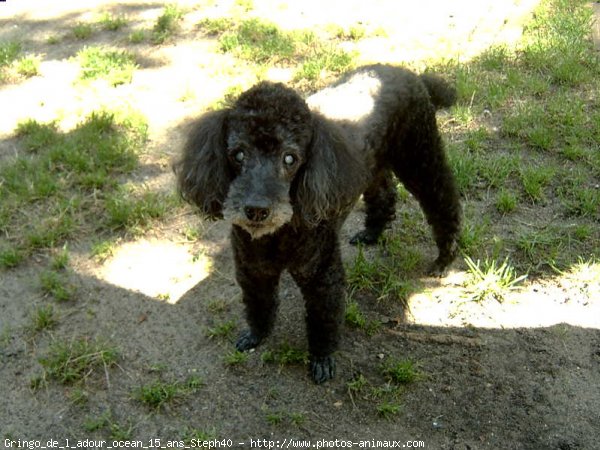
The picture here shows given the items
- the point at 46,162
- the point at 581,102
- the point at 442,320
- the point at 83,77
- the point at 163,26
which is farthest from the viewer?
the point at 163,26

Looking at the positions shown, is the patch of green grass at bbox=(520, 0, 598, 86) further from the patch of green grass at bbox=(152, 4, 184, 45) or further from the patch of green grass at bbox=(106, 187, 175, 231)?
the patch of green grass at bbox=(106, 187, 175, 231)

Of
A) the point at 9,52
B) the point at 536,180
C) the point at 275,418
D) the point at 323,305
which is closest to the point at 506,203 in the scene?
the point at 536,180

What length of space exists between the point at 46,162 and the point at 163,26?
2.40 meters

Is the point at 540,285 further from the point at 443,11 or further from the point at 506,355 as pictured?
the point at 443,11

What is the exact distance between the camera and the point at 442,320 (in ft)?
11.2

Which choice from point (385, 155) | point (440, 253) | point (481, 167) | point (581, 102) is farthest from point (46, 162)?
point (581, 102)

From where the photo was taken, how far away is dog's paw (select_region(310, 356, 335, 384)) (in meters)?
3.04

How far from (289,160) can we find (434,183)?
3.99 feet

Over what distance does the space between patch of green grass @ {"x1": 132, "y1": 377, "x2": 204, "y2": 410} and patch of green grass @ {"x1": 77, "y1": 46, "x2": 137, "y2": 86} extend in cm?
315

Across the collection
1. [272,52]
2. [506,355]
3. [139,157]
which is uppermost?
[272,52]

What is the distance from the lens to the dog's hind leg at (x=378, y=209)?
3.75 metres

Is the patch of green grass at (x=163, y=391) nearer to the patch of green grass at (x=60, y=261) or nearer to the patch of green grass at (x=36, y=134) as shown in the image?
the patch of green grass at (x=60, y=261)

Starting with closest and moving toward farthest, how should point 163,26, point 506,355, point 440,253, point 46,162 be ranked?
point 506,355 < point 440,253 < point 46,162 < point 163,26

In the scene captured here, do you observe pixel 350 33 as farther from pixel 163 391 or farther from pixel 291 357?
pixel 163 391
